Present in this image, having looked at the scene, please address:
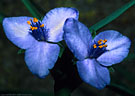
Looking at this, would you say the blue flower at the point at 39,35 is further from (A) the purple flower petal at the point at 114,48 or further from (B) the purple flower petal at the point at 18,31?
(A) the purple flower petal at the point at 114,48

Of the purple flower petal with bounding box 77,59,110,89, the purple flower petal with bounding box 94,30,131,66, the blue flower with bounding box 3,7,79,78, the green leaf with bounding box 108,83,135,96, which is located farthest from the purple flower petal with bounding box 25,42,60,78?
the green leaf with bounding box 108,83,135,96

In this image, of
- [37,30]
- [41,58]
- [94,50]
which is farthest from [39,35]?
[94,50]

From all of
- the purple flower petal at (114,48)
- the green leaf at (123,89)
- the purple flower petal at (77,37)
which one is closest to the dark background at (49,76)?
the green leaf at (123,89)

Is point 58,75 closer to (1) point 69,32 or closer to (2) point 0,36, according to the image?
(1) point 69,32

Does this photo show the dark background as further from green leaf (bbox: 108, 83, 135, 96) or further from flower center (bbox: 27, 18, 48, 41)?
flower center (bbox: 27, 18, 48, 41)

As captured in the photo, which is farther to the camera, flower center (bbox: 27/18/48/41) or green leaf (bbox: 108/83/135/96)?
green leaf (bbox: 108/83/135/96)
